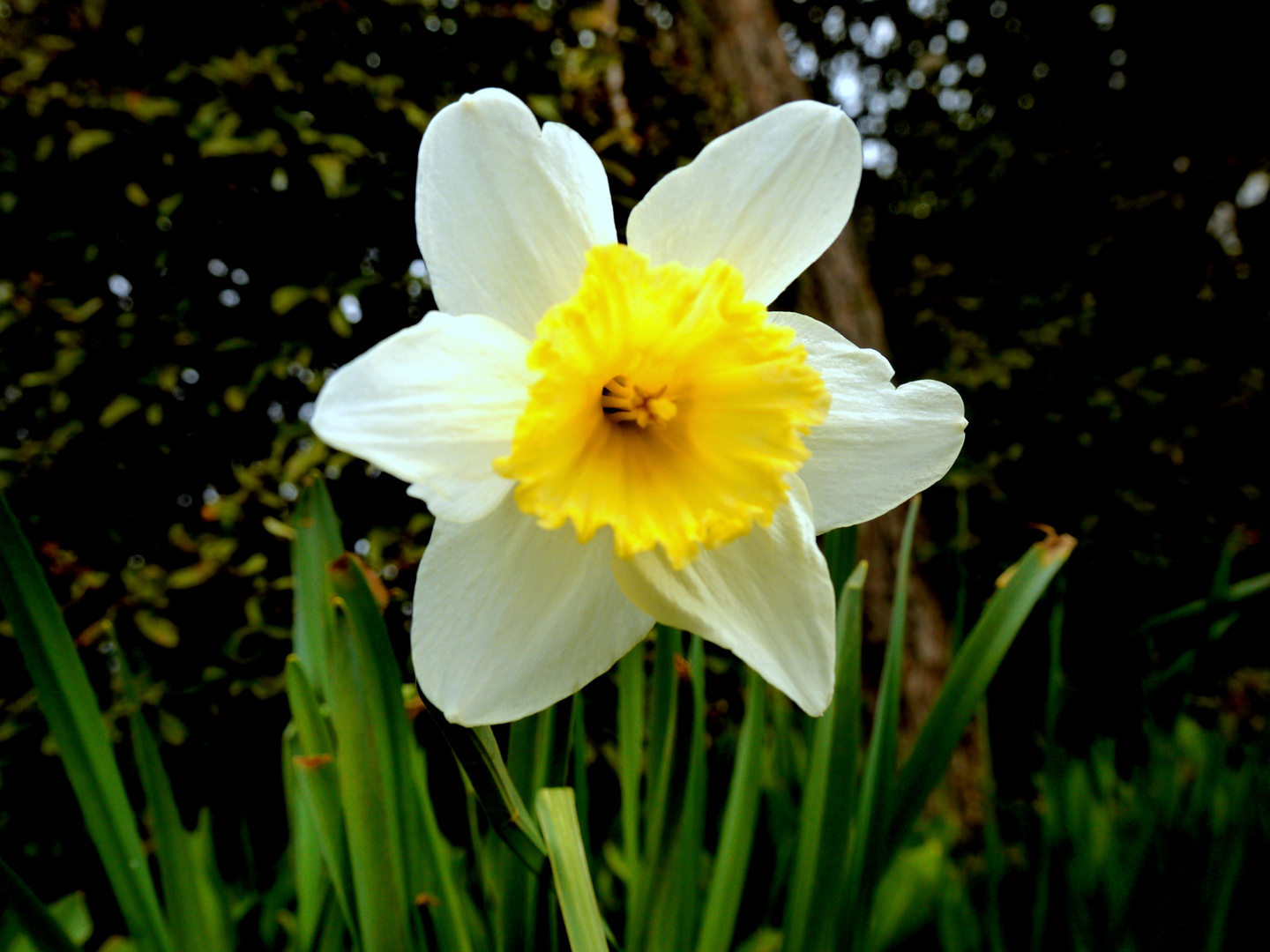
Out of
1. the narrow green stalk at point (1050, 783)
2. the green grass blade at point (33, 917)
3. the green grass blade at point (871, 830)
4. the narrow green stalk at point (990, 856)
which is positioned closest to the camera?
the green grass blade at point (33, 917)

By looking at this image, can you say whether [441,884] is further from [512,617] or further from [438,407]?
[438,407]

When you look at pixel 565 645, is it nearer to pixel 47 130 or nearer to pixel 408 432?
pixel 408 432

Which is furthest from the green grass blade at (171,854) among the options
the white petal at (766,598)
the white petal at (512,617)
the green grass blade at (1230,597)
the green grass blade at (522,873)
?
the green grass blade at (1230,597)

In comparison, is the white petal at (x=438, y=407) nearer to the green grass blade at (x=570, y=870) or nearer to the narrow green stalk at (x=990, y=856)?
the green grass blade at (x=570, y=870)

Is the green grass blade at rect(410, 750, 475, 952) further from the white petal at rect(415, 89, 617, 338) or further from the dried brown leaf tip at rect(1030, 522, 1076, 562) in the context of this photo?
the dried brown leaf tip at rect(1030, 522, 1076, 562)

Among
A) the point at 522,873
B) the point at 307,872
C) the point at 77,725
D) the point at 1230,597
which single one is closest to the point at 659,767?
the point at 522,873

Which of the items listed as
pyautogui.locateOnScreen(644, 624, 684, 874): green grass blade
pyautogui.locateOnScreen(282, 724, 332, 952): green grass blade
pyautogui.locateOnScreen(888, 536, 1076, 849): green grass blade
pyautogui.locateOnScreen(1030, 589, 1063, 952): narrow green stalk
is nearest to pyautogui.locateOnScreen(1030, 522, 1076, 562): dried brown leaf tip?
pyautogui.locateOnScreen(888, 536, 1076, 849): green grass blade

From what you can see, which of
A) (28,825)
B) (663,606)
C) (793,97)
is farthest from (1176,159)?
(28,825)
